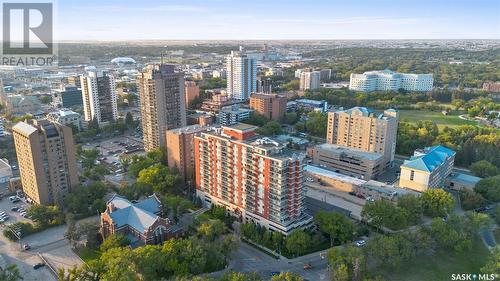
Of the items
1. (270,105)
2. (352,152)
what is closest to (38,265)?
(352,152)

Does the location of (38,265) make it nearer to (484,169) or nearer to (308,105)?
(484,169)

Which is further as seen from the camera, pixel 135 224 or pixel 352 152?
pixel 352 152

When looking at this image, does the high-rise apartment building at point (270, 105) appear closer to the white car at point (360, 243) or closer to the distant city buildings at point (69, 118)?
the distant city buildings at point (69, 118)

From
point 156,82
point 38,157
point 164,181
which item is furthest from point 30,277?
point 156,82

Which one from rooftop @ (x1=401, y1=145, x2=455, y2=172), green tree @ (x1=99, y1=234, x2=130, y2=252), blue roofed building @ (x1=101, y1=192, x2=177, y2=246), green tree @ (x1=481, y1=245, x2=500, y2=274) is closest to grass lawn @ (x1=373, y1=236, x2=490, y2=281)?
green tree @ (x1=481, y1=245, x2=500, y2=274)

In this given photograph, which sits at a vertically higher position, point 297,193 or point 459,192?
point 297,193

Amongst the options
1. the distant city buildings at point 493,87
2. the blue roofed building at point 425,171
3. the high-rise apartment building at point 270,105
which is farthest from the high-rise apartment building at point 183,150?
the distant city buildings at point 493,87

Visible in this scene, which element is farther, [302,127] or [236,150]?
[302,127]

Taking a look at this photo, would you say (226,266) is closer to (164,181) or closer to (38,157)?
(164,181)
